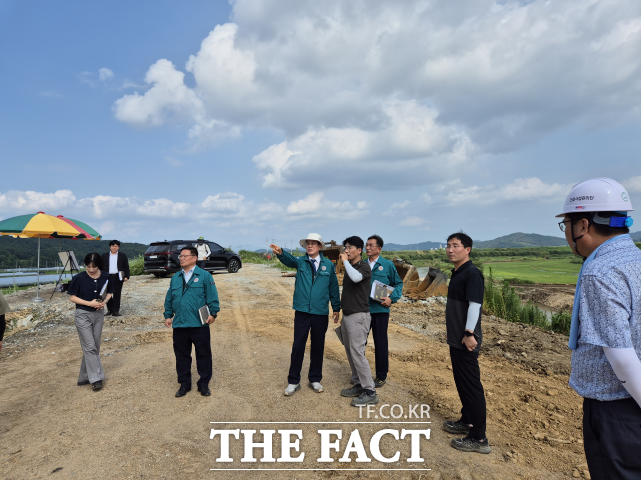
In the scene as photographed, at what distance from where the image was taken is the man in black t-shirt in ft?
11.2

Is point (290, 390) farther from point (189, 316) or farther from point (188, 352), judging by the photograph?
point (189, 316)

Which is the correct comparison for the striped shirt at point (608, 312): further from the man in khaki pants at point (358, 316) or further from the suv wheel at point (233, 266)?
the suv wheel at point (233, 266)

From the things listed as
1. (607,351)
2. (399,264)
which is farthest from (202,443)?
(399,264)

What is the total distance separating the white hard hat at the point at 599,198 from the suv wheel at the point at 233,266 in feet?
63.4

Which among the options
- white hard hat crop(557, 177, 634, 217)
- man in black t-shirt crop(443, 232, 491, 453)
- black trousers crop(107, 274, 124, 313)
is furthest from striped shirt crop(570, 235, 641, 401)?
black trousers crop(107, 274, 124, 313)

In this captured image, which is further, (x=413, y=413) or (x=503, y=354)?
(x=503, y=354)

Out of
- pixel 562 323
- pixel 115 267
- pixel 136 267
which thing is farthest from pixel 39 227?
pixel 562 323

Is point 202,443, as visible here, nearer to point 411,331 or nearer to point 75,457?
point 75,457

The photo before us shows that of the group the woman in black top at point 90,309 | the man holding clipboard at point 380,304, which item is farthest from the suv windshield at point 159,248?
the man holding clipboard at point 380,304

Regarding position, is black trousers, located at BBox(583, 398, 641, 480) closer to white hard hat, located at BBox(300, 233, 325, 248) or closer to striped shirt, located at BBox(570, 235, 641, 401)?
striped shirt, located at BBox(570, 235, 641, 401)

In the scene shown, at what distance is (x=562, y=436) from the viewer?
3.92 meters

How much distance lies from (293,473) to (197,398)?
2.10m

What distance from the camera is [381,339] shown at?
4918 millimetres

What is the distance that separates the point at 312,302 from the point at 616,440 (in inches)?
136
